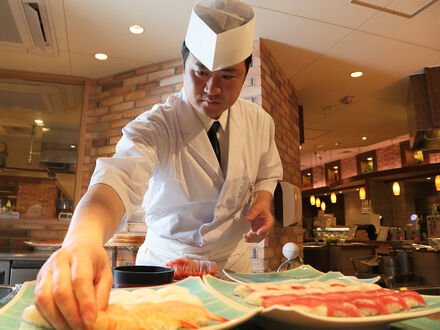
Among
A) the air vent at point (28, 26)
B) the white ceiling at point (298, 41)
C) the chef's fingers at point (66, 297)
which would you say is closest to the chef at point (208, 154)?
the chef's fingers at point (66, 297)

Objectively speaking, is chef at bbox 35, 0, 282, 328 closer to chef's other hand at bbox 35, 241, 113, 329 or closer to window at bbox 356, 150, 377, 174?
chef's other hand at bbox 35, 241, 113, 329

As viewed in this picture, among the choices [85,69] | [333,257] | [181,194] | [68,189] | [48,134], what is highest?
[85,69]

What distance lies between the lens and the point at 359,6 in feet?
9.75

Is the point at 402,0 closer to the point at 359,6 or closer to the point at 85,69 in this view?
the point at 359,6

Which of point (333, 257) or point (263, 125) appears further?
point (333, 257)

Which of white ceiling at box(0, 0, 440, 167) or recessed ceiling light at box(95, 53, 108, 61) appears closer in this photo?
white ceiling at box(0, 0, 440, 167)

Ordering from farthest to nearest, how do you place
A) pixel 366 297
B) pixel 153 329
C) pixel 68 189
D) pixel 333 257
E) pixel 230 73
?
pixel 333 257 → pixel 68 189 → pixel 230 73 → pixel 366 297 → pixel 153 329

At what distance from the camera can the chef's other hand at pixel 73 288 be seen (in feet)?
1.51

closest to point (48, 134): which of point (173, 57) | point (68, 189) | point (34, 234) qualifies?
point (68, 189)

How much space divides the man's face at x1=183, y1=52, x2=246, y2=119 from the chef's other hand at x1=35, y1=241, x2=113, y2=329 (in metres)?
0.80

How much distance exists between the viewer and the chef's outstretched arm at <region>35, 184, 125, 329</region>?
46 cm

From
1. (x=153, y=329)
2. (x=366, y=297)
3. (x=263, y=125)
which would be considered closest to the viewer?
(x=153, y=329)

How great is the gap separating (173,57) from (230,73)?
2730mm

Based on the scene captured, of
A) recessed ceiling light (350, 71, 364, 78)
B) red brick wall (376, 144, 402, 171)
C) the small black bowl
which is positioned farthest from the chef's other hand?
red brick wall (376, 144, 402, 171)
